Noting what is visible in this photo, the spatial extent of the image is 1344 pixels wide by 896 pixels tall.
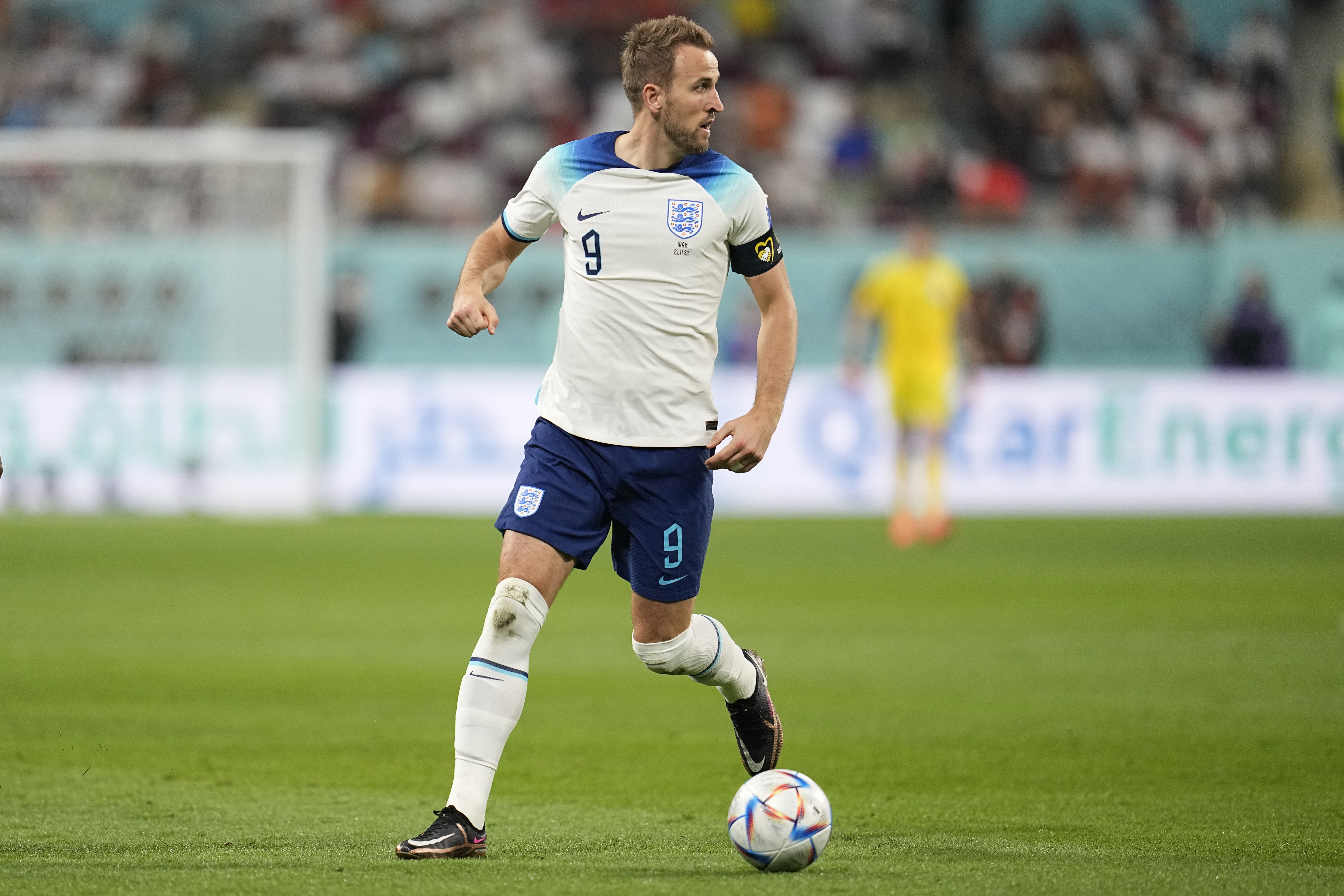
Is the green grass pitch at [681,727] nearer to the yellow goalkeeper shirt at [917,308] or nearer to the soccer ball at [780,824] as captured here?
the soccer ball at [780,824]

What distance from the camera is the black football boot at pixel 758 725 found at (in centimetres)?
588

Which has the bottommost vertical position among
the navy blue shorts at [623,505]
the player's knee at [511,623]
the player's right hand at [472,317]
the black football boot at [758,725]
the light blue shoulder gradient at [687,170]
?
the black football boot at [758,725]

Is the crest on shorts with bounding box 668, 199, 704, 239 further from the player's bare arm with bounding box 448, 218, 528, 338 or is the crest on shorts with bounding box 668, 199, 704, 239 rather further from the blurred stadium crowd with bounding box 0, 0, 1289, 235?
the blurred stadium crowd with bounding box 0, 0, 1289, 235

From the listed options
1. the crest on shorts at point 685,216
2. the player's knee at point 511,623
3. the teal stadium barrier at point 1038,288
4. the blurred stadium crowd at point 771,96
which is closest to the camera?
the player's knee at point 511,623

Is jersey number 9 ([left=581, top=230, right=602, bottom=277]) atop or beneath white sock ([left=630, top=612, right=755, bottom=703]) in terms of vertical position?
atop

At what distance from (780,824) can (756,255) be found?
160 centimetres

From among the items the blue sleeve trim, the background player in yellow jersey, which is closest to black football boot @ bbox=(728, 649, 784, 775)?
the blue sleeve trim

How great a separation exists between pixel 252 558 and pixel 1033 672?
734 centimetres

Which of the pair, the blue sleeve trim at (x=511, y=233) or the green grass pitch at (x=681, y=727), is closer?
the green grass pitch at (x=681, y=727)

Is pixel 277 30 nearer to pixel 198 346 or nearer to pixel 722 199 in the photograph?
pixel 198 346

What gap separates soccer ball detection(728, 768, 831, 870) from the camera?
4.84 metres

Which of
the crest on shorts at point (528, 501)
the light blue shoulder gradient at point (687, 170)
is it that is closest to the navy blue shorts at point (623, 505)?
the crest on shorts at point (528, 501)

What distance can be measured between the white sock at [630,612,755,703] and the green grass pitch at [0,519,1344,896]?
1.37 ft

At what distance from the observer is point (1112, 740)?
7262 mm
